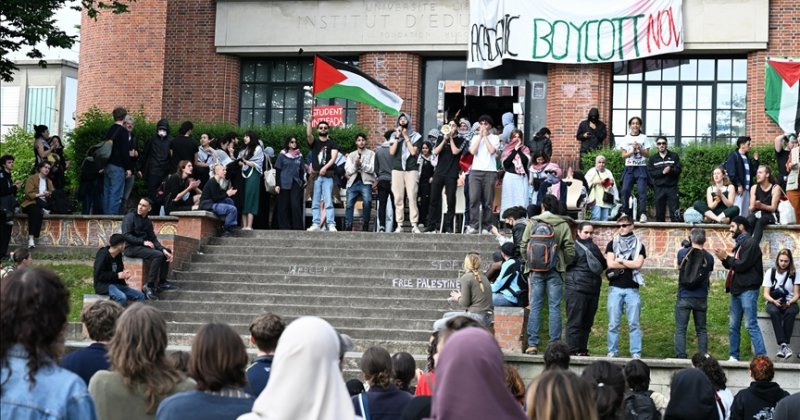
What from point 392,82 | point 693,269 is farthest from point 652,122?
point 693,269

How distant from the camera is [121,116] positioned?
77.9 feet

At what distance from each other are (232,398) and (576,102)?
2286 cm

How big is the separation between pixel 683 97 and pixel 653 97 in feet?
2.18

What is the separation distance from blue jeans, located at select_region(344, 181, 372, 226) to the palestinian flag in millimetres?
2179

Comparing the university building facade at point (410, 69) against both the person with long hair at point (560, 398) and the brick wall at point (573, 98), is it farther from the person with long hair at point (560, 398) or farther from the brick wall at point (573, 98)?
the person with long hair at point (560, 398)

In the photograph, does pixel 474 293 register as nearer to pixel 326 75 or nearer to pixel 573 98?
pixel 326 75

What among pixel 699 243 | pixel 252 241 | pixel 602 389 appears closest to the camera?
pixel 602 389

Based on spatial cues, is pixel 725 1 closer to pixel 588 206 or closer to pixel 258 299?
pixel 588 206

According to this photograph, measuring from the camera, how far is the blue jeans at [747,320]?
16.7 meters

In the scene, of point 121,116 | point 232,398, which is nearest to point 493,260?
point 121,116

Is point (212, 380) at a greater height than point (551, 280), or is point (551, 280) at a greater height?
point (551, 280)

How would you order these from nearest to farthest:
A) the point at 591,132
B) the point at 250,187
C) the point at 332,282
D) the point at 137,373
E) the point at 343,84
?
1. the point at 137,373
2. the point at 332,282
3. the point at 250,187
4. the point at 343,84
5. the point at 591,132

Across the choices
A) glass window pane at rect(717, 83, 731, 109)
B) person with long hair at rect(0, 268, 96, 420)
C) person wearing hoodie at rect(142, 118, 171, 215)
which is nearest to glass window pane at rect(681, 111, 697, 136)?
glass window pane at rect(717, 83, 731, 109)

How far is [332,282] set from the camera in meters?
20.2
